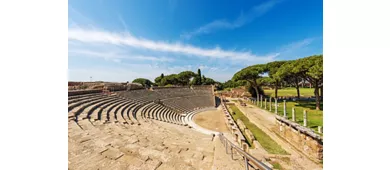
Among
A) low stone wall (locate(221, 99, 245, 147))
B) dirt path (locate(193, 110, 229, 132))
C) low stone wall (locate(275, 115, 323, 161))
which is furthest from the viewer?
dirt path (locate(193, 110, 229, 132))

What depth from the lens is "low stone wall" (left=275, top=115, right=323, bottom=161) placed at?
5203 millimetres

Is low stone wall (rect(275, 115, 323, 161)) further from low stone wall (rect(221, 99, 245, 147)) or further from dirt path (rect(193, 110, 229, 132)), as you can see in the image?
dirt path (rect(193, 110, 229, 132))

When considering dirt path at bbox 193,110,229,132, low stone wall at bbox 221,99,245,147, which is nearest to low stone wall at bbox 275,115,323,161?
low stone wall at bbox 221,99,245,147

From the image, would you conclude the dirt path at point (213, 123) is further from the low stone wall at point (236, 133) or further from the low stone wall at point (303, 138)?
the low stone wall at point (303, 138)

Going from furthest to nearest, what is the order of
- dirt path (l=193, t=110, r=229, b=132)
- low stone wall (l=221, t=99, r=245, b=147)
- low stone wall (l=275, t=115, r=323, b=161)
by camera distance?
dirt path (l=193, t=110, r=229, b=132) < low stone wall (l=221, t=99, r=245, b=147) < low stone wall (l=275, t=115, r=323, b=161)

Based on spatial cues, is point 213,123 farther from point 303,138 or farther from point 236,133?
point 303,138

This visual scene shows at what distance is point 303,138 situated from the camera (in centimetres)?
599

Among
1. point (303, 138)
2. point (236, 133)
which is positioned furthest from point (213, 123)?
point (303, 138)

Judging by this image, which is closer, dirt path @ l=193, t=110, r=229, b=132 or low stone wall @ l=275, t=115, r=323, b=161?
low stone wall @ l=275, t=115, r=323, b=161

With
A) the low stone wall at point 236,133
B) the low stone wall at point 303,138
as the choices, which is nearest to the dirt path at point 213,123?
the low stone wall at point 236,133

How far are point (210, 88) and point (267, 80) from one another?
38.9ft
